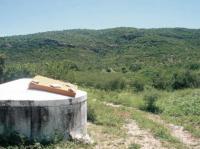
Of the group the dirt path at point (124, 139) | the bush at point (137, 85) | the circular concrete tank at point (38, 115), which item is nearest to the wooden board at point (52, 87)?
the circular concrete tank at point (38, 115)

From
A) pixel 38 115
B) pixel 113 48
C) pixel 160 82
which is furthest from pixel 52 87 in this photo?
pixel 113 48

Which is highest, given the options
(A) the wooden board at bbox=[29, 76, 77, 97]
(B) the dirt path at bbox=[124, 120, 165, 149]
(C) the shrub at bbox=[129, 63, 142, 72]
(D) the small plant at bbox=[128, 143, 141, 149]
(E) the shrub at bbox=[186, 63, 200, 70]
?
(A) the wooden board at bbox=[29, 76, 77, 97]

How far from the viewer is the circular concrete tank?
10.5m

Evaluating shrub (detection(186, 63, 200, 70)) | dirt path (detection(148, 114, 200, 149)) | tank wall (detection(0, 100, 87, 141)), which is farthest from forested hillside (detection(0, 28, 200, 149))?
tank wall (detection(0, 100, 87, 141))

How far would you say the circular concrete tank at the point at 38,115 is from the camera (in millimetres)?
10500

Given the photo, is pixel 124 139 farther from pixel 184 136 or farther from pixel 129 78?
pixel 129 78

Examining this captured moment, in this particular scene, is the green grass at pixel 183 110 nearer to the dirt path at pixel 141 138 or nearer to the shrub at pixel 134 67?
the dirt path at pixel 141 138

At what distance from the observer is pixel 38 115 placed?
10562 mm

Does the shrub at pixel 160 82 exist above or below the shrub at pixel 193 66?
below

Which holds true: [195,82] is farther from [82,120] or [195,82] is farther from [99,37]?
[99,37]

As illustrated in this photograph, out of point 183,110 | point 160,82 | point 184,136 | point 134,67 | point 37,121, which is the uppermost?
point 37,121

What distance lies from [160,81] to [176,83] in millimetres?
1355

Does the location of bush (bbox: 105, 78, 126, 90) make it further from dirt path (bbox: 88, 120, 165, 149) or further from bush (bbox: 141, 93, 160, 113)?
dirt path (bbox: 88, 120, 165, 149)

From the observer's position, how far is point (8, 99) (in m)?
10.5
